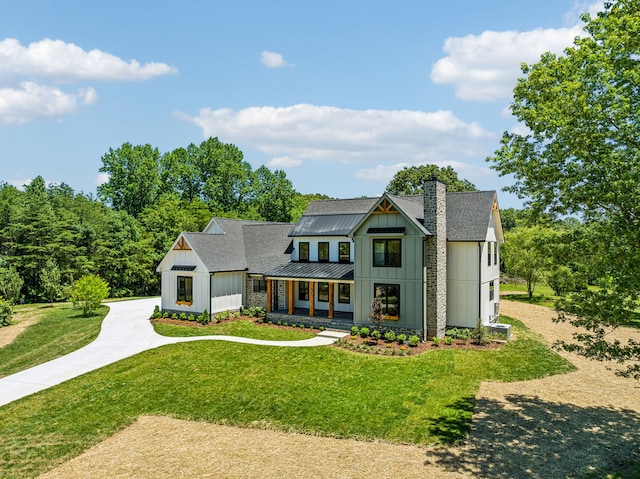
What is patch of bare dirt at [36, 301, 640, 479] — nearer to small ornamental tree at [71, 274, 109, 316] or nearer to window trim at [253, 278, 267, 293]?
window trim at [253, 278, 267, 293]

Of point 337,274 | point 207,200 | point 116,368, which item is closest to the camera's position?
point 116,368

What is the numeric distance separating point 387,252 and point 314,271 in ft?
17.2

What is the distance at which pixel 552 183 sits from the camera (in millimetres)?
11641

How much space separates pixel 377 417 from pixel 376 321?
9.04m

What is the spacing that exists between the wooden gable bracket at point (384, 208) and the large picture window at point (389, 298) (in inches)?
150

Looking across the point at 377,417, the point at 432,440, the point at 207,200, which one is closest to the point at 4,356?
the point at 377,417

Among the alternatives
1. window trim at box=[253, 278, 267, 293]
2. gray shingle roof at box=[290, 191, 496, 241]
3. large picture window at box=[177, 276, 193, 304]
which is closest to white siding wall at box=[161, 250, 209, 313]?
large picture window at box=[177, 276, 193, 304]

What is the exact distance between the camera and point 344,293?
25594 mm

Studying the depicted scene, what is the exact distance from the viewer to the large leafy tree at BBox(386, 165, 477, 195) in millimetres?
51688

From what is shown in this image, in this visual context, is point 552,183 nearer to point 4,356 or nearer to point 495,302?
point 495,302

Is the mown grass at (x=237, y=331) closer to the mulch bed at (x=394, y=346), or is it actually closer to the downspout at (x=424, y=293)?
the mulch bed at (x=394, y=346)

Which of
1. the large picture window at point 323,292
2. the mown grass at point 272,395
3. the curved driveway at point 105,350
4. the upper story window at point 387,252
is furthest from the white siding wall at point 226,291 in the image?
the upper story window at point 387,252

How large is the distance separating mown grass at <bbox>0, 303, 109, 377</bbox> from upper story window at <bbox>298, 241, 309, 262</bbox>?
1260 cm

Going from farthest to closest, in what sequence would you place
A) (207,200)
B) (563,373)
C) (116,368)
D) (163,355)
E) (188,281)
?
(207,200) < (188,281) < (163,355) < (116,368) < (563,373)
